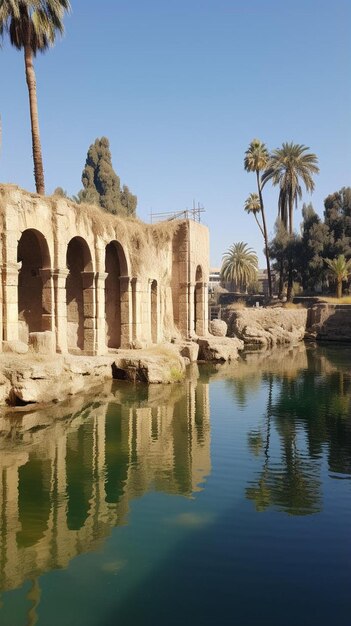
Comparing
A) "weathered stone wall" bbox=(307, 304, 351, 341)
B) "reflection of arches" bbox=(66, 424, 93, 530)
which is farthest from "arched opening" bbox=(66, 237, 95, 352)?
"weathered stone wall" bbox=(307, 304, 351, 341)

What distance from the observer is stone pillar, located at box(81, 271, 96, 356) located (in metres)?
19.4

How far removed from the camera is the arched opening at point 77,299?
64.2 ft

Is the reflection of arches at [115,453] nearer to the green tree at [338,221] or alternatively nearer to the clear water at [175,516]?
the clear water at [175,516]

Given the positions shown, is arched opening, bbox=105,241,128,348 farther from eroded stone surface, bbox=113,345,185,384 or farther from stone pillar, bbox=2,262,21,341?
stone pillar, bbox=2,262,21,341

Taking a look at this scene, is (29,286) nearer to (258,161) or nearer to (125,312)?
(125,312)

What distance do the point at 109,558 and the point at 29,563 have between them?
888 mm

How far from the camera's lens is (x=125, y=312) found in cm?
2184

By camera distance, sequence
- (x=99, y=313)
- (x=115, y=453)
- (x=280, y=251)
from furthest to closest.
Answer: (x=280, y=251) → (x=99, y=313) → (x=115, y=453)

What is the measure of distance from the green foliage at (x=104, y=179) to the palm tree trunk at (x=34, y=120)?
3022 cm

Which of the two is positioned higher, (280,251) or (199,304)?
(280,251)

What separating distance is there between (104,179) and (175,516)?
158 feet

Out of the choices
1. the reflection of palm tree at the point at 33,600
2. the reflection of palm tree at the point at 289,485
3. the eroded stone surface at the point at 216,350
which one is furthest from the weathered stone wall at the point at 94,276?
the reflection of palm tree at the point at 33,600

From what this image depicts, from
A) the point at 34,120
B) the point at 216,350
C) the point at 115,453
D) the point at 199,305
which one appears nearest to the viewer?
the point at 115,453

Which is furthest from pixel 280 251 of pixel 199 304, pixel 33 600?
pixel 33 600
